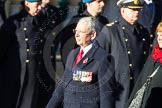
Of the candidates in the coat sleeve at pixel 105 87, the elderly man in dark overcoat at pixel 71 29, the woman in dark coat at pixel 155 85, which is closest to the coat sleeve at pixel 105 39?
the elderly man in dark overcoat at pixel 71 29

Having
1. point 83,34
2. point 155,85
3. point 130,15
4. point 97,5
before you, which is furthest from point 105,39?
point 155,85

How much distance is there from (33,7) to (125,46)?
1.34 metres

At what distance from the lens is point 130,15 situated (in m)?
8.27

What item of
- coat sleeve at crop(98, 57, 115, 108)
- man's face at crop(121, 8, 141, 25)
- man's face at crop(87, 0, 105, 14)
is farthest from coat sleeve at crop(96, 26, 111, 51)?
coat sleeve at crop(98, 57, 115, 108)

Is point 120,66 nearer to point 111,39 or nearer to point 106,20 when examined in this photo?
point 111,39

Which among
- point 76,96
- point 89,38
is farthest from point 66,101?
point 89,38

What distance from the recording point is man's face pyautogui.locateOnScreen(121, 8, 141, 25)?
27.0ft

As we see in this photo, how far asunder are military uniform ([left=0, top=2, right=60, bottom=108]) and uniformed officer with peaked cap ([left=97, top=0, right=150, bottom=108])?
110cm

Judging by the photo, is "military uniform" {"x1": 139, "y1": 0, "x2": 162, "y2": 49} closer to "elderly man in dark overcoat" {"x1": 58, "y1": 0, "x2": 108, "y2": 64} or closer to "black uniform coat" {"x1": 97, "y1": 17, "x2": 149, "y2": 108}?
"elderly man in dark overcoat" {"x1": 58, "y1": 0, "x2": 108, "y2": 64}

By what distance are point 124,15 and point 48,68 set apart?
1780 millimetres

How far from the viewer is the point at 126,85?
8.27 metres

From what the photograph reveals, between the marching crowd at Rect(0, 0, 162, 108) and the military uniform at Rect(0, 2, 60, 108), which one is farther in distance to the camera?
the military uniform at Rect(0, 2, 60, 108)

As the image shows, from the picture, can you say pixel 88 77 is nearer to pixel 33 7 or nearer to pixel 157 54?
pixel 157 54

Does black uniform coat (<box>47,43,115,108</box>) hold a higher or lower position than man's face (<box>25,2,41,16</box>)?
lower
